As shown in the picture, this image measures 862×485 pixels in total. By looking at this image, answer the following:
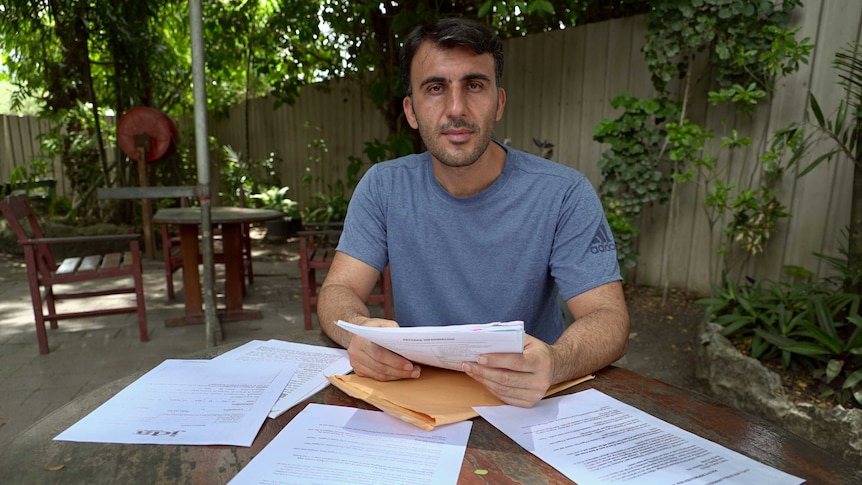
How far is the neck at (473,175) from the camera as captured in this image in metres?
1.56

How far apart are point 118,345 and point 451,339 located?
344cm

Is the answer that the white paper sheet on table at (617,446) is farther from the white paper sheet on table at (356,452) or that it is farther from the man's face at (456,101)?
the man's face at (456,101)

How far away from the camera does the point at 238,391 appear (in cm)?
104

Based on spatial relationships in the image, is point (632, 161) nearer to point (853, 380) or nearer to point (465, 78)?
point (853, 380)

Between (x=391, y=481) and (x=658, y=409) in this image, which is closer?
(x=391, y=481)

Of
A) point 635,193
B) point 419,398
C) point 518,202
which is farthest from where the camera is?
point 635,193

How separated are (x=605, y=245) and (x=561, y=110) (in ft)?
11.2

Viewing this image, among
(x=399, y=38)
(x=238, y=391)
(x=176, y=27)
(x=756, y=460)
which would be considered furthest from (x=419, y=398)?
(x=176, y=27)

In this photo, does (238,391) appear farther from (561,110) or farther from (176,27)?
(176,27)

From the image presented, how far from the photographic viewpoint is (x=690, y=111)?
377 centimetres

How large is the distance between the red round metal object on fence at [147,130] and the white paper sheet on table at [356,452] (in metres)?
5.87

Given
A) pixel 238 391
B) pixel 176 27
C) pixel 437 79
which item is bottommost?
pixel 238 391

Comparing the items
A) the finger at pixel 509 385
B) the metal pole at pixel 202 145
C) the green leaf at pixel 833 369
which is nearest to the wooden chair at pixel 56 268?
the metal pole at pixel 202 145

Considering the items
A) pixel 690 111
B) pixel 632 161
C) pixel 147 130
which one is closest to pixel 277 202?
pixel 147 130
